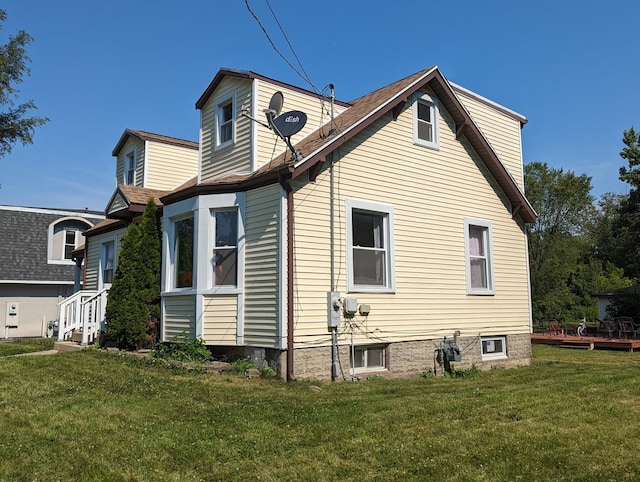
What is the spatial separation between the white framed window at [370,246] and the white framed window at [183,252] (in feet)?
11.0

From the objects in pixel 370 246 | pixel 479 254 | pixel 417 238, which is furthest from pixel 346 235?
pixel 479 254

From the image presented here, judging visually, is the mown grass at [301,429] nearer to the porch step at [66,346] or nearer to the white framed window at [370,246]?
the white framed window at [370,246]

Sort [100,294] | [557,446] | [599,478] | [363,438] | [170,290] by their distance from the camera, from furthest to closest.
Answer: [100,294], [170,290], [363,438], [557,446], [599,478]

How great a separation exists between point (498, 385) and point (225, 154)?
24.0 ft

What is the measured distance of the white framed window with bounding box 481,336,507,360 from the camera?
13.4 meters

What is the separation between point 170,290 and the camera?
11.7 metres

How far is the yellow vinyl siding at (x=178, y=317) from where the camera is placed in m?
11.0

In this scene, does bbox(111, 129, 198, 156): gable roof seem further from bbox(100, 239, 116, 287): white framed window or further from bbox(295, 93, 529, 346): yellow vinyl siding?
bbox(295, 93, 529, 346): yellow vinyl siding

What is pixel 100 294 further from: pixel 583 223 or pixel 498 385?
pixel 583 223

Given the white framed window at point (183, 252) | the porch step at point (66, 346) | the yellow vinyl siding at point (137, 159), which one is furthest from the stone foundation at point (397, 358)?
the yellow vinyl siding at point (137, 159)

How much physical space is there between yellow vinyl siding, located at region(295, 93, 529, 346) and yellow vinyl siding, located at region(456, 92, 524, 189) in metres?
1.59

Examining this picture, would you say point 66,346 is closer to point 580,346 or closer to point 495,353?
point 495,353

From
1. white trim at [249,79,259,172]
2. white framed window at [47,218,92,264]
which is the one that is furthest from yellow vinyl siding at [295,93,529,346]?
white framed window at [47,218,92,264]

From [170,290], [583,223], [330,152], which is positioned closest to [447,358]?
[330,152]
